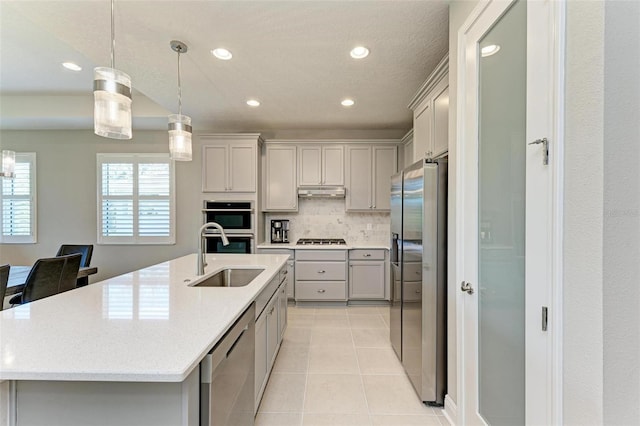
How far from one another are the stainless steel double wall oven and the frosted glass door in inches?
127

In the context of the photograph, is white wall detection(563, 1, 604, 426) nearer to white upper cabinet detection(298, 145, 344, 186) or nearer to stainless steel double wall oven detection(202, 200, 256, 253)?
white upper cabinet detection(298, 145, 344, 186)

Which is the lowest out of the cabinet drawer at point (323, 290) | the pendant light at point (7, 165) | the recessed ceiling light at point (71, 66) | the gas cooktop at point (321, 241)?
the cabinet drawer at point (323, 290)

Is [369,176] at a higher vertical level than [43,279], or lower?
higher

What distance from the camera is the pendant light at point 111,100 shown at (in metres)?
1.42

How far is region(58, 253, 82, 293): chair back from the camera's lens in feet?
8.79

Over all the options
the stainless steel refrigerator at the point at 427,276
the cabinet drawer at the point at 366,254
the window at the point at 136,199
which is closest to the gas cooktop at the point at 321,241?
the cabinet drawer at the point at 366,254

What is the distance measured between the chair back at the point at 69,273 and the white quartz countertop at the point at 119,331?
5.05 ft

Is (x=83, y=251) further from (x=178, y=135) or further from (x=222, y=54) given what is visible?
(x=222, y=54)

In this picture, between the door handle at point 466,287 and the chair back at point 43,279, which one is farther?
the chair back at point 43,279

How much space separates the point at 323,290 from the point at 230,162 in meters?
2.40

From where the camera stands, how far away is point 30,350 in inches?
35.1

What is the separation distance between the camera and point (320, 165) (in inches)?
171

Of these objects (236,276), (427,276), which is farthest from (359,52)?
(236,276)

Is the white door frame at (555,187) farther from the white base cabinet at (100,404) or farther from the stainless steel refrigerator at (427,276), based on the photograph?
the white base cabinet at (100,404)
